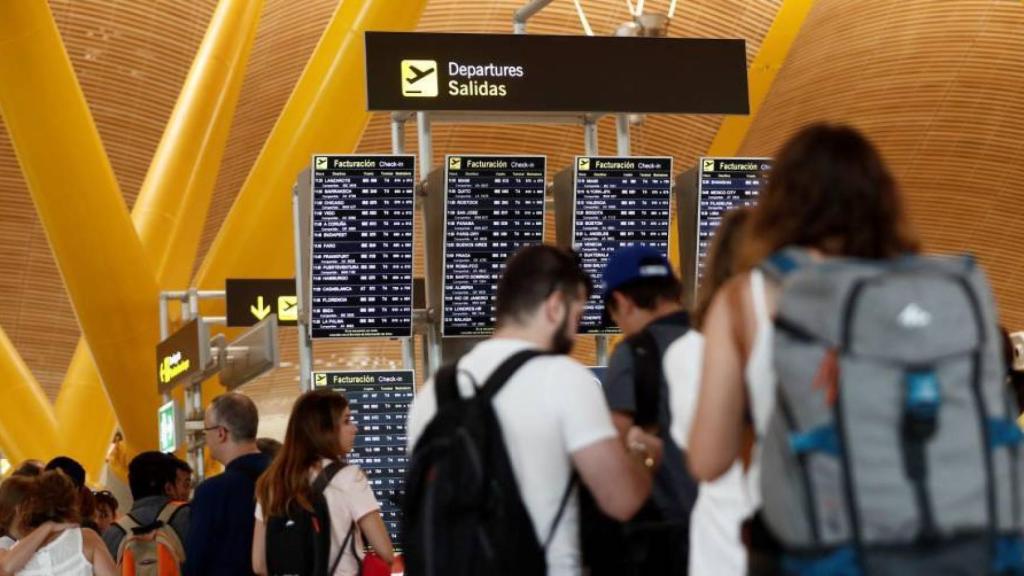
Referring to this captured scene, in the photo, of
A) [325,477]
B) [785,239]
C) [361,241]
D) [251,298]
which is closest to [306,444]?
[325,477]

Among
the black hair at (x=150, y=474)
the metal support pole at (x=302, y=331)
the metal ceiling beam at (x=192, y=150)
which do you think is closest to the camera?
the black hair at (x=150, y=474)

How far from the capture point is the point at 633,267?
4.97 meters

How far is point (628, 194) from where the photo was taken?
9.87m

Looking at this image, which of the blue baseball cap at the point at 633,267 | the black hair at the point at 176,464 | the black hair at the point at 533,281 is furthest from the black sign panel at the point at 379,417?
the black hair at the point at 533,281

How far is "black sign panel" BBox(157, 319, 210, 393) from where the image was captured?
45.7 feet

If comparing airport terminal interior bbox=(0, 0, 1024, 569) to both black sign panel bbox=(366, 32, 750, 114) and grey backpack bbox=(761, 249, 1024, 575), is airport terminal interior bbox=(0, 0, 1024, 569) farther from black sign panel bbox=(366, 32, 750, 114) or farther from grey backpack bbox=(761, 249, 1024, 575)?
grey backpack bbox=(761, 249, 1024, 575)

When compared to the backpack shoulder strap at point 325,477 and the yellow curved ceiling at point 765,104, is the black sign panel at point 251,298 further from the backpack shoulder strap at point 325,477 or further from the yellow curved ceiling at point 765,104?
the backpack shoulder strap at point 325,477

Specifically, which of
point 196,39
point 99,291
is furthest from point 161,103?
point 99,291

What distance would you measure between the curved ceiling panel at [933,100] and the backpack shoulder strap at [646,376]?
70.4ft

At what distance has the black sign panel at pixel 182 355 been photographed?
13922 mm

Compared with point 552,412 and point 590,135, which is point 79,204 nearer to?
point 590,135

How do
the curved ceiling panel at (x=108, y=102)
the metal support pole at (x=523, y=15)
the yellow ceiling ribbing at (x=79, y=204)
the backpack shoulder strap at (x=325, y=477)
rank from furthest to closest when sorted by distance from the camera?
the curved ceiling panel at (x=108, y=102) < the yellow ceiling ribbing at (x=79, y=204) < the metal support pole at (x=523, y=15) < the backpack shoulder strap at (x=325, y=477)

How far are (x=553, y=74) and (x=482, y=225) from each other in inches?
34.2

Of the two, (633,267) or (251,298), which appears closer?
(633,267)
